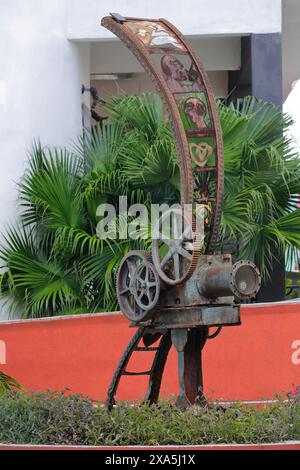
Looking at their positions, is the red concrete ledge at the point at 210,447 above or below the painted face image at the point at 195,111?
below

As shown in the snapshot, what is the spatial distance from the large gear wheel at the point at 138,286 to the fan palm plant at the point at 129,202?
3.16m

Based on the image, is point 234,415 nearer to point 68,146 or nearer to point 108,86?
point 68,146

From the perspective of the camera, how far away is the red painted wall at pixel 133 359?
1118 centimetres

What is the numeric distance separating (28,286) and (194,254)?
4.81m

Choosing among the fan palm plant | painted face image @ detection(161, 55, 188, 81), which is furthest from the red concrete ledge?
the fan palm plant

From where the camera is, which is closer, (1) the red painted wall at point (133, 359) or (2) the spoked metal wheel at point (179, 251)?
(2) the spoked metal wheel at point (179, 251)

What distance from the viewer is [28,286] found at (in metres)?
12.3

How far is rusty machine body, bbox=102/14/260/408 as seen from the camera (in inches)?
313

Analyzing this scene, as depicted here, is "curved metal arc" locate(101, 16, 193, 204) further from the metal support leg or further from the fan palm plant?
the fan palm plant

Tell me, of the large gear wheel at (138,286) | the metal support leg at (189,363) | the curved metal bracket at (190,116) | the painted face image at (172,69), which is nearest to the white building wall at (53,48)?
the curved metal bracket at (190,116)

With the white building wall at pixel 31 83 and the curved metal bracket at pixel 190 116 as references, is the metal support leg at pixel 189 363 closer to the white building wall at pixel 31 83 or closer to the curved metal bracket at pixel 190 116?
the curved metal bracket at pixel 190 116

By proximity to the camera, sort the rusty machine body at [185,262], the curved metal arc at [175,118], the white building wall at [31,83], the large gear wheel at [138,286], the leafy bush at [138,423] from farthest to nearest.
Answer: the white building wall at [31,83], the curved metal arc at [175,118], the large gear wheel at [138,286], the rusty machine body at [185,262], the leafy bush at [138,423]

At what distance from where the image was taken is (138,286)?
326 inches

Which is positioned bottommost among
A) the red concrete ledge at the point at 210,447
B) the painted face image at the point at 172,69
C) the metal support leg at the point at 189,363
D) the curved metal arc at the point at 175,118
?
the red concrete ledge at the point at 210,447
